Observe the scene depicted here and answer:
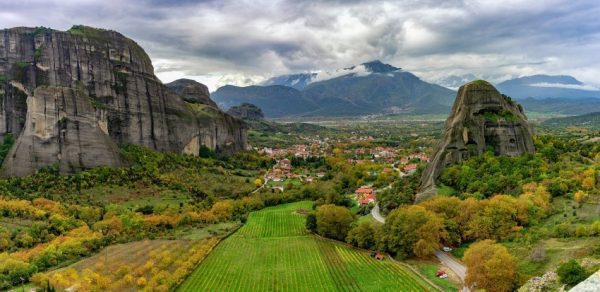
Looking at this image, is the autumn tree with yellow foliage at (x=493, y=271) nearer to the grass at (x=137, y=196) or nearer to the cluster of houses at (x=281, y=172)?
the grass at (x=137, y=196)

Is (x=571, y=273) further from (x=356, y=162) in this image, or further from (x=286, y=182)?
(x=356, y=162)

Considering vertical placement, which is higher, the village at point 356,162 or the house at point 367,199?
the village at point 356,162

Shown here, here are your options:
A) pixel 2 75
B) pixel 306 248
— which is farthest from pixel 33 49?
pixel 306 248

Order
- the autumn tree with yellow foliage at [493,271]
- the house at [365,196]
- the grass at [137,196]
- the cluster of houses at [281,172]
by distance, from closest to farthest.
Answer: the autumn tree with yellow foliage at [493,271] < the grass at [137,196] < the house at [365,196] < the cluster of houses at [281,172]

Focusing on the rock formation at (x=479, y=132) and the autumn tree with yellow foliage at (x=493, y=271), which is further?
the rock formation at (x=479, y=132)

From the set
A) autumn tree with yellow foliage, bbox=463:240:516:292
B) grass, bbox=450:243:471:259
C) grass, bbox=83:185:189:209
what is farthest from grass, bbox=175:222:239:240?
autumn tree with yellow foliage, bbox=463:240:516:292

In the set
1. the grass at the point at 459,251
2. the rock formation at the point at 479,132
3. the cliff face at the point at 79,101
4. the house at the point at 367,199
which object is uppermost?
the cliff face at the point at 79,101

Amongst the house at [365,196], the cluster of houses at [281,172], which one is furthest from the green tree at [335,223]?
the cluster of houses at [281,172]

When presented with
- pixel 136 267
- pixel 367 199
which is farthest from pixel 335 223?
pixel 136 267
